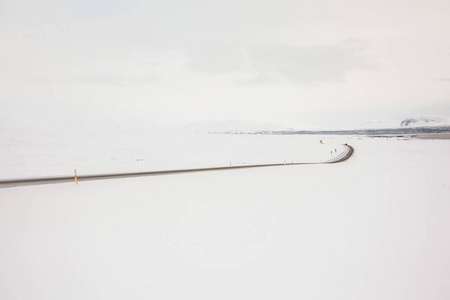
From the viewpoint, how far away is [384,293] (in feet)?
22.1

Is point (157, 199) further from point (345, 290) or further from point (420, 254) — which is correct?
point (420, 254)

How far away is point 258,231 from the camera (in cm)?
1002

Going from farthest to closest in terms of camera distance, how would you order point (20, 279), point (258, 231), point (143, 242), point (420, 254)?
point (258, 231), point (143, 242), point (420, 254), point (20, 279)

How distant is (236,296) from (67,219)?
8.14 m

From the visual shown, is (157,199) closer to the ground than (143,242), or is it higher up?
higher up

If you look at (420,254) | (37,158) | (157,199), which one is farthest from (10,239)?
(37,158)

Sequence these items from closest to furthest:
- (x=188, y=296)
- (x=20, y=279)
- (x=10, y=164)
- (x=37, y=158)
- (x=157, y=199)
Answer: (x=188, y=296)
(x=20, y=279)
(x=157, y=199)
(x=10, y=164)
(x=37, y=158)

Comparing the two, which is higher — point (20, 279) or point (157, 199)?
point (157, 199)

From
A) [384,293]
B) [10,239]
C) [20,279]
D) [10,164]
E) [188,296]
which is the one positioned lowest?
[384,293]

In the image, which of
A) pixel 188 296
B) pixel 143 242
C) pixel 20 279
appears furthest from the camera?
pixel 143 242

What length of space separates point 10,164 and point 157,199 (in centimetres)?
2810

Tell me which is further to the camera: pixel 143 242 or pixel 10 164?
pixel 10 164

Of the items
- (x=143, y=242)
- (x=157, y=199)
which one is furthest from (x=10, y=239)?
(x=157, y=199)

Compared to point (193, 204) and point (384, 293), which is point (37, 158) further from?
point (384, 293)
